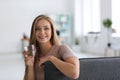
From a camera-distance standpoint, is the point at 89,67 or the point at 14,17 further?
the point at 14,17

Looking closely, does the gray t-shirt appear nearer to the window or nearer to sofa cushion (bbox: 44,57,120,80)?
sofa cushion (bbox: 44,57,120,80)

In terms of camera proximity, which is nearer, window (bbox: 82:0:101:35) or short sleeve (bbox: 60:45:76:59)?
short sleeve (bbox: 60:45:76:59)

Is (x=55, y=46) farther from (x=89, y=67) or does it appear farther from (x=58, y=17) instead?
(x=58, y=17)

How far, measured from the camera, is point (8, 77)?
203 inches

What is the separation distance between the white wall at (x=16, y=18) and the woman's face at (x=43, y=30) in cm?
902

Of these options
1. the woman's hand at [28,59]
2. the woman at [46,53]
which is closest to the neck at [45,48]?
the woman at [46,53]

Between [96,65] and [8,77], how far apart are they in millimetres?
3759

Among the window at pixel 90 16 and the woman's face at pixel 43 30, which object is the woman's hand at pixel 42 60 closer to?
the woman's face at pixel 43 30

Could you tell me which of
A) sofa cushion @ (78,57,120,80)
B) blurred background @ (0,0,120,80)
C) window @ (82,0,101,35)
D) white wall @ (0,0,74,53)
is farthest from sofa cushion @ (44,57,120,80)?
white wall @ (0,0,74,53)

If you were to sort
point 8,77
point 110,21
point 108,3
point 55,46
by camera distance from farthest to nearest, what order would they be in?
point 108,3 < point 110,21 < point 8,77 < point 55,46

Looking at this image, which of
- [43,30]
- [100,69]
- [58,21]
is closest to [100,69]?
[100,69]

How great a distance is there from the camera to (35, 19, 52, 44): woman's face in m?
1.64

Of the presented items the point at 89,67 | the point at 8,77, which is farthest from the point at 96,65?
the point at 8,77

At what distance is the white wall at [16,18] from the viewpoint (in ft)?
34.1
